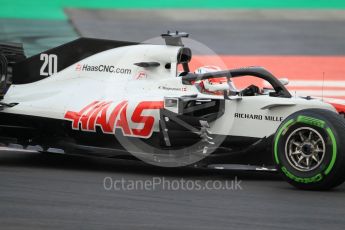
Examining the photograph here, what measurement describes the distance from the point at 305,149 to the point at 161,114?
1.62 m

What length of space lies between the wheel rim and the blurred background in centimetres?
690

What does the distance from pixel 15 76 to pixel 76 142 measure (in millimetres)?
1377

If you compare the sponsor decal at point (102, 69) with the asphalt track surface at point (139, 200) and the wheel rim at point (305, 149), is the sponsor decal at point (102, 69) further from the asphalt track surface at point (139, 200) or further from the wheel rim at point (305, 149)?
the wheel rim at point (305, 149)

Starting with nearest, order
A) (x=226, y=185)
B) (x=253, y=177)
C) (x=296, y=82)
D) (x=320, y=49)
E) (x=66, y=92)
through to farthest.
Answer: (x=226, y=185), (x=253, y=177), (x=66, y=92), (x=296, y=82), (x=320, y=49)

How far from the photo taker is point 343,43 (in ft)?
62.7

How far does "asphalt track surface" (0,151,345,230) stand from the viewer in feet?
21.4

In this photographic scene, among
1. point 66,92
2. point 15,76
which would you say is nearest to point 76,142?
point 66,92

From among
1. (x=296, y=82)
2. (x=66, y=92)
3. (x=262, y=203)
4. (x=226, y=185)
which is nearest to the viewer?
(x=262, y=203)

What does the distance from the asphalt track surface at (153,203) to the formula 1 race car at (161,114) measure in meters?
0.24

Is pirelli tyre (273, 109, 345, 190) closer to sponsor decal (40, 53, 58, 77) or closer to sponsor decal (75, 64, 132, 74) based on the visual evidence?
sponsor decal (75, 64, 132, 74)
